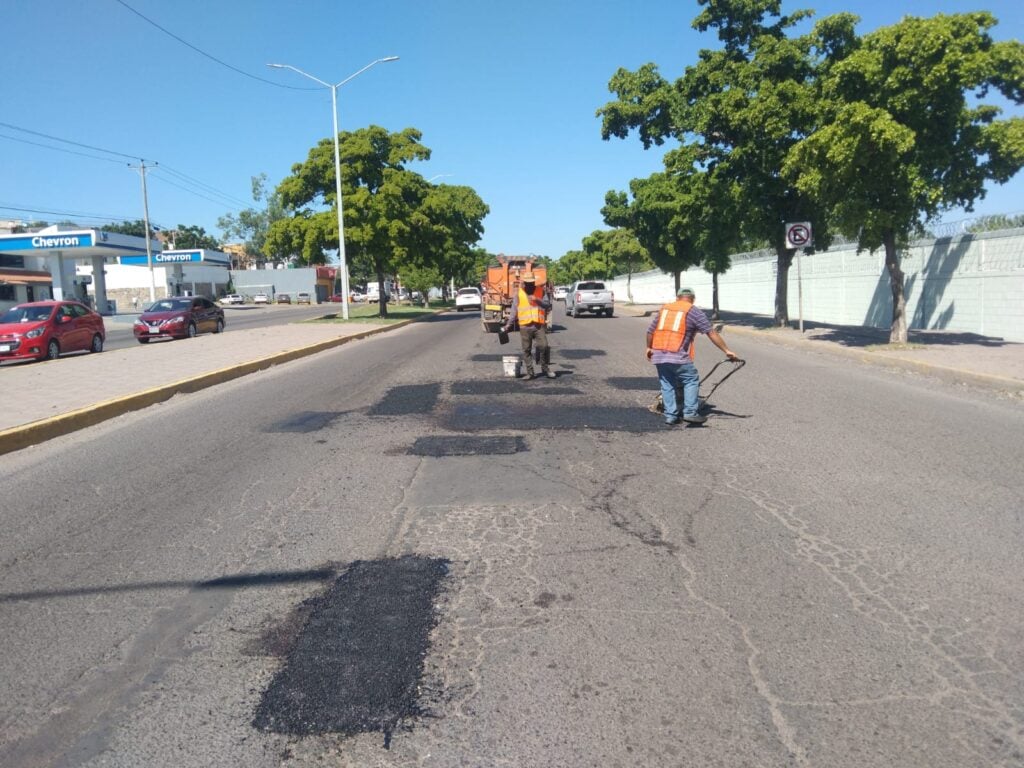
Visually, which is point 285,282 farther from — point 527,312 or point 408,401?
point 408,401

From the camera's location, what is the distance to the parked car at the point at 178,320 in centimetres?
2666

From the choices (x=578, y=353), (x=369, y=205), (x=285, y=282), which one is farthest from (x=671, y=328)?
(x=285, y=282)

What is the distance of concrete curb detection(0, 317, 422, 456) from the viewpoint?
29.8 feet

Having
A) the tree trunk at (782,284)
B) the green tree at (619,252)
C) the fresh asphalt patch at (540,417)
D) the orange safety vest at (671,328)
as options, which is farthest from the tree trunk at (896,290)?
the green tree at (619,252)

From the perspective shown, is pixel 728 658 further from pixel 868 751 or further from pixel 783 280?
pixel 783 280

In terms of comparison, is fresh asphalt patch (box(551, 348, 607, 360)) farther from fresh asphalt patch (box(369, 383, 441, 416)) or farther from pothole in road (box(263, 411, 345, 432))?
pothole in road (box(263, 411, 345, 432))

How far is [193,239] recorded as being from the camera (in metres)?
134

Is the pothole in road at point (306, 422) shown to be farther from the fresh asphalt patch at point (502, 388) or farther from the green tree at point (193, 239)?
the green tree at point (193, 239)

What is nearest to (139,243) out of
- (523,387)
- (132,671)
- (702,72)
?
(702,72)

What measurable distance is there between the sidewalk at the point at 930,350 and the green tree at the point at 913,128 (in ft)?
7.96

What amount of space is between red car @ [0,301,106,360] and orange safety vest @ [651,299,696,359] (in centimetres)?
1742

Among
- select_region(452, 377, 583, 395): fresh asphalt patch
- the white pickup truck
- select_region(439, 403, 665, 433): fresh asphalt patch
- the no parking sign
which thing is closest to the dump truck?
the no parking sign

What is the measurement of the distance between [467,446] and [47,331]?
55.2 feet

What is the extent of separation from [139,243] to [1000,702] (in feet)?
201
